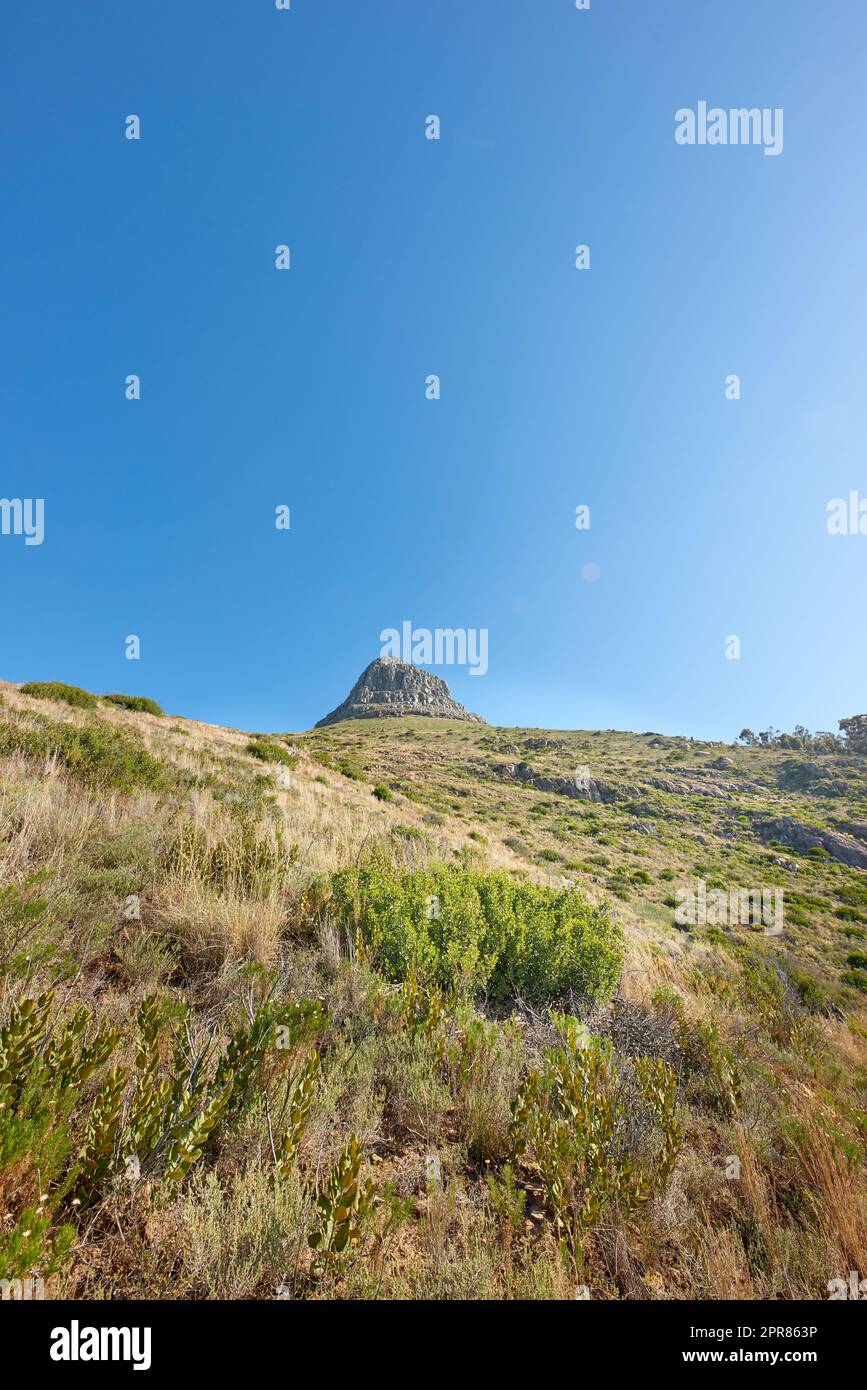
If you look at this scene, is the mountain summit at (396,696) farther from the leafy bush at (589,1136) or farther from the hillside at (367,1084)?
the leafy bush at (589,1136)

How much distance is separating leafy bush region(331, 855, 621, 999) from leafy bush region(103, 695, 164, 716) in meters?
23.2

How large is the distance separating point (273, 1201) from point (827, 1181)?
10.1ft

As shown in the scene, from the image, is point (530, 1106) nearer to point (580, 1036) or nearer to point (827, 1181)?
point (580, 1036)

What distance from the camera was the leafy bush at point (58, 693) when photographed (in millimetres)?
17586

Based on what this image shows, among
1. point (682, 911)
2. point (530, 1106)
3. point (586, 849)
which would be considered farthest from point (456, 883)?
point (586, 849)

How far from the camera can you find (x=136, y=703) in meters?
Answer: 24.2

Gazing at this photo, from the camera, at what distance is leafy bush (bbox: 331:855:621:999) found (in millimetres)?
4145

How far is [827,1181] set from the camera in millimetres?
2590

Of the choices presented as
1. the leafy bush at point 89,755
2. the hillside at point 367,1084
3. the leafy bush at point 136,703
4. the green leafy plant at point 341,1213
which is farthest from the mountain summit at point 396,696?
the green leafy plant at point 341,1213

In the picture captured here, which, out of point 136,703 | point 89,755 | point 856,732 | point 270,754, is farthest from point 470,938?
point 856,732

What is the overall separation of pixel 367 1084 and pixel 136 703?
87.1 feet

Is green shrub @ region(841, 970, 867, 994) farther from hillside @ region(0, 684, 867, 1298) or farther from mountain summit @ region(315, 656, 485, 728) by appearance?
mountain summit @ region(315, 656, 485, 728)

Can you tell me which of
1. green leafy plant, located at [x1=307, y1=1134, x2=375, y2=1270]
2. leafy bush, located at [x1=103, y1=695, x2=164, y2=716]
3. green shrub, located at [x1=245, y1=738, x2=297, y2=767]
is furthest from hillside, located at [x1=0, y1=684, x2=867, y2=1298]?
leafy bush, located at [x1=103, y1=695, x2=164, y2=716]
